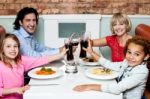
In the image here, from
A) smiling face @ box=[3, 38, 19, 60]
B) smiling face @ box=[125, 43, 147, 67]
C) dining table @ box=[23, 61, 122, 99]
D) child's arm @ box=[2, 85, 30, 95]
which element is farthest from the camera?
smiling face @ box=[3, 38, 19, 60]

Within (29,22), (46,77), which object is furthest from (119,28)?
(46,77)

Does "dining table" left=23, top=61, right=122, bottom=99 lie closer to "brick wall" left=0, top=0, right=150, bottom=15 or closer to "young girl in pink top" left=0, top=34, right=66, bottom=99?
"young girl in pink top" left=0, top=34, right=66, bottom=99

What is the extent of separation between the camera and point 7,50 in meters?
2.28

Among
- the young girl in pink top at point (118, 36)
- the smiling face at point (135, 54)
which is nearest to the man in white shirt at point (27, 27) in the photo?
the young girl in pink top at point (118, 36)

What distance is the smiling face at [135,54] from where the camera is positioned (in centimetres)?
214

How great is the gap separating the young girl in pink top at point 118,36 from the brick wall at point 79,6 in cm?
72

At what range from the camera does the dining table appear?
1879 mm

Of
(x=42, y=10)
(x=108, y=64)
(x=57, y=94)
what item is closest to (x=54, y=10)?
(x=42, y=10)

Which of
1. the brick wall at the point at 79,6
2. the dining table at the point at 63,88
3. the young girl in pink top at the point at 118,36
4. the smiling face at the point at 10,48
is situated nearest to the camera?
the dining table at the point at 63,88

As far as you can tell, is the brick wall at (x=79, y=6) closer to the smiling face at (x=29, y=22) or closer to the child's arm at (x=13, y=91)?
the smiling face at (x=29, y=22)

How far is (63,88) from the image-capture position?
6.44ft

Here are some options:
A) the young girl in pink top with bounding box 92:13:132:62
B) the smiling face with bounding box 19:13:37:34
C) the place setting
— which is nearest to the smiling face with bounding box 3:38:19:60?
the place setting

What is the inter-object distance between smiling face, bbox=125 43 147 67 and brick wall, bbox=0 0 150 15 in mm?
1618

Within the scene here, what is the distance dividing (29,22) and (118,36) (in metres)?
0.94
